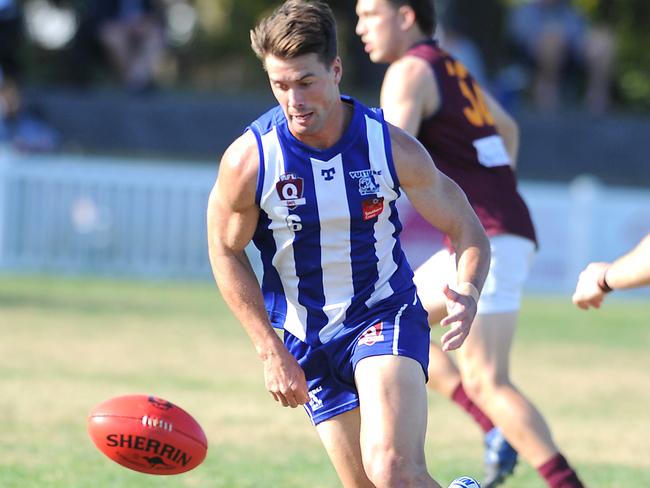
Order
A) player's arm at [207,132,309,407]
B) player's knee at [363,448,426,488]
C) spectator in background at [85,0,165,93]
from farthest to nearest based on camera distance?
1. spectator in background at [85,0,165,93]
2. player's arm at [207,132,309,407]
3. player's knee at [363,448,426,488]

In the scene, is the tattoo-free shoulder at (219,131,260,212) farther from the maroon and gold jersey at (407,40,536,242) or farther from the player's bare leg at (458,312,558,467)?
the player's bare leg at (458,312,558,467)

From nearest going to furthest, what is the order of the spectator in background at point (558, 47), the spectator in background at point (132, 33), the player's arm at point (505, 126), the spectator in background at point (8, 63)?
the player's arm at point (505, 126), the spectator in background at point (8, 63), the spectator in background at point (132, 33), the spectator in background at point (558, 47)

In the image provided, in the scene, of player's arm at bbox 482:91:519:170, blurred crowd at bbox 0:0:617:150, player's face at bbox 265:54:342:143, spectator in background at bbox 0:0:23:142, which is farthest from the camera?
blurred crowd at bbox 0:0:617:150

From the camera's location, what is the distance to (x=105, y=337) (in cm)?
1167

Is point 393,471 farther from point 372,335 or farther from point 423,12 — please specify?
point 423,12

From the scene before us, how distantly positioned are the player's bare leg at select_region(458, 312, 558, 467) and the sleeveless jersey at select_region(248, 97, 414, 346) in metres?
1.11

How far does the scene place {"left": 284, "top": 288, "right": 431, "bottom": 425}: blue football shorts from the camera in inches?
185

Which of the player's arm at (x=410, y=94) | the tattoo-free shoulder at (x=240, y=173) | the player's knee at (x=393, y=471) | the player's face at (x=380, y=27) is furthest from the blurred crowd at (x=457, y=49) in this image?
the player's knee at (x=393, y=471)

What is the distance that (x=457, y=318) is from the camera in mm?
→ 4484

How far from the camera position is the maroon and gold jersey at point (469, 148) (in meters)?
6.05

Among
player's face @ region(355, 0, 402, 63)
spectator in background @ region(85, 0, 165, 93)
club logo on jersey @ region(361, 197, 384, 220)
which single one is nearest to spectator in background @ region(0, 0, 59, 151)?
spectator in background @ region(85, 0, 165, 93)

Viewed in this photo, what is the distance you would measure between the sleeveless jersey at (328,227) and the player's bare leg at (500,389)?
43.6 inches

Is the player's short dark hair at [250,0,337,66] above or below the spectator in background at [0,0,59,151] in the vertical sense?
below

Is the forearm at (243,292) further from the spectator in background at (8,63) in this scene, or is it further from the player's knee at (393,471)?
the spectator in background at (8,63)
